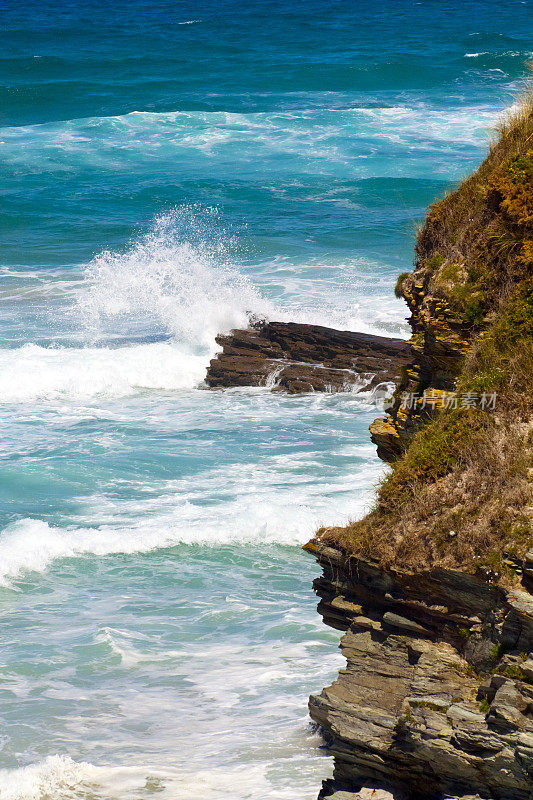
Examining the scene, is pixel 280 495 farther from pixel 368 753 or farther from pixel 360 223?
pixel 360 223

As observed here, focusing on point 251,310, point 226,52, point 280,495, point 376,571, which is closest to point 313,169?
point 251,310

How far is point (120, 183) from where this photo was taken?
4544 cm

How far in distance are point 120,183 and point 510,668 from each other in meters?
42.0

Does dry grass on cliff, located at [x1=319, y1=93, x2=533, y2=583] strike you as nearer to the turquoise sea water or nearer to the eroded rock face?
the eroded rock face

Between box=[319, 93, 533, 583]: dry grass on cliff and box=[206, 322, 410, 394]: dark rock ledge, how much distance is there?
41.3 ft

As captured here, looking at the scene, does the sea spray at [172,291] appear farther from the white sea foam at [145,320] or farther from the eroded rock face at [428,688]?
the eroded rock face at [428,688]

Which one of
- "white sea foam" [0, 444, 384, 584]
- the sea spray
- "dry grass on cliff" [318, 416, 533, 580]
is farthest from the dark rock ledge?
"dry grass on cliff" [318, 416, 533, 580]

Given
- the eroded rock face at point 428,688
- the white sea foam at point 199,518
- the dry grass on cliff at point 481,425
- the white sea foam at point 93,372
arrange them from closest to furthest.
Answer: the eroded rock face at point 428,688
the dry grass on cliff at point 481,425
the white sea foam at point 199,518
the white sea foam at point 93,372

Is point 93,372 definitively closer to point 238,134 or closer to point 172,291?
point 172,291

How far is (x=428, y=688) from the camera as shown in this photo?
692 cm

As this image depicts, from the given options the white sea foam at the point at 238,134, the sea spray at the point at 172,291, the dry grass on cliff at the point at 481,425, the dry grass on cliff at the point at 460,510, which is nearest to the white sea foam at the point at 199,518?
the dry grass on cliff at the point at 481,425

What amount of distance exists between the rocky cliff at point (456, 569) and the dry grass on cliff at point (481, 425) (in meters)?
0.01

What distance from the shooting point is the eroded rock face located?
20.9 feet

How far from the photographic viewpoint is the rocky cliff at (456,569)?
6527 mm
